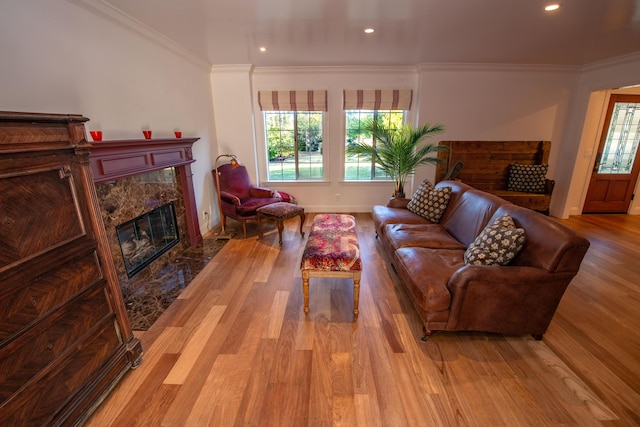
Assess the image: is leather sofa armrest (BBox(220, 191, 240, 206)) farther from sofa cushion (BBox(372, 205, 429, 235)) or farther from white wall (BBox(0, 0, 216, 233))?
sofa cushion (BBox(372, 205, 429, 235))

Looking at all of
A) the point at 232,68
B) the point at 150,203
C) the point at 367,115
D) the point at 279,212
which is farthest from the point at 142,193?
the point at 367,115

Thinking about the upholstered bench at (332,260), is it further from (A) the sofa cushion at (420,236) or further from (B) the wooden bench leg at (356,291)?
(A) the sofa cushion at (420,236)

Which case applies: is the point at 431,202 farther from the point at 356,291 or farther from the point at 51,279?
the point at 51,279

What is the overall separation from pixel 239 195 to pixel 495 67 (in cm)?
467

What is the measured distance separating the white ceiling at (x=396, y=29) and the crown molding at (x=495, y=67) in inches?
6.9

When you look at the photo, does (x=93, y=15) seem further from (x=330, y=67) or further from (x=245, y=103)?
(x=330, y=67)

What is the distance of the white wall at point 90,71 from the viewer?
66.8 inches

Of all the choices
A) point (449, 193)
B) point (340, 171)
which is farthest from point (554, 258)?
point (340, 171)

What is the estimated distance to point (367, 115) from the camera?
15.8 ft

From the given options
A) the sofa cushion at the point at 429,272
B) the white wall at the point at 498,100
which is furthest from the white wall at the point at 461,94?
the sofa cushion at the point at 429,272

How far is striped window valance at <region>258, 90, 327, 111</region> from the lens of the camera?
4.60 meters

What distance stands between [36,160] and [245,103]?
3675 mm

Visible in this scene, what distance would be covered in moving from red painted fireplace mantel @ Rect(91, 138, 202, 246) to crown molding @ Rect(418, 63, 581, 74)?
384 centimetres

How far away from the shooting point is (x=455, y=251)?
2445 mm
